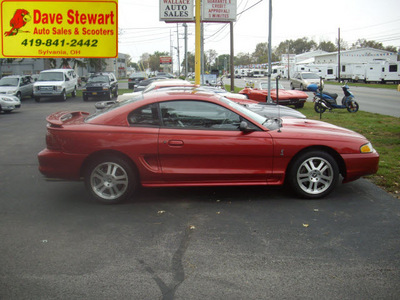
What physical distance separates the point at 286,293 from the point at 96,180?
127 inches

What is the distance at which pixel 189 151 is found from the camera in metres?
5.61

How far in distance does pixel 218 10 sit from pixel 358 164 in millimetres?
17294

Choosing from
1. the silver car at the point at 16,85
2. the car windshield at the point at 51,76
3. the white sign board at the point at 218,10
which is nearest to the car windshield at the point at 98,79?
the car windshield at the point at 51,76

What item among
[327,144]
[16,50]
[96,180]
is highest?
[16,50]

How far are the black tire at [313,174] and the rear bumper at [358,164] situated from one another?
18 centimetres

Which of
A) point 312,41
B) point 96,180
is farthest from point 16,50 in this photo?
point 312,41

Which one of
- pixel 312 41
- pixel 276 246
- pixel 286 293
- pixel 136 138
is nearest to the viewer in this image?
pixel 286 293

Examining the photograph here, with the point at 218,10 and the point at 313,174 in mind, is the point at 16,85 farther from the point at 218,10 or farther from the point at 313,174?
the point at 313,174

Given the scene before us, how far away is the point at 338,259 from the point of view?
3988 millimetres

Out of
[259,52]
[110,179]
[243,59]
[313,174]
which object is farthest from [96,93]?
[243,59]

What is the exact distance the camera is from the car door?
5.62 metres

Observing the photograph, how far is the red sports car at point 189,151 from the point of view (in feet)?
18.4

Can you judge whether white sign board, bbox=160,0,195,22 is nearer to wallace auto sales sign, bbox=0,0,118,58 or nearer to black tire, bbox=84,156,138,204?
black tire, bbox=84,156,138,204

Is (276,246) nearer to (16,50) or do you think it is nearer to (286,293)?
(286,293)
